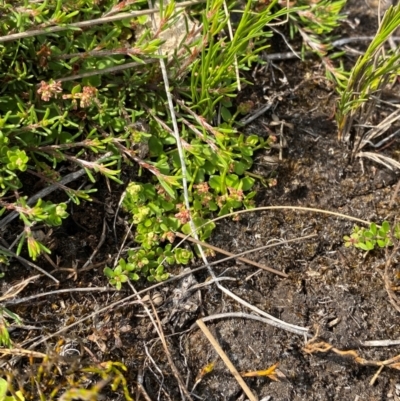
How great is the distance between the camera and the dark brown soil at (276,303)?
2053mm

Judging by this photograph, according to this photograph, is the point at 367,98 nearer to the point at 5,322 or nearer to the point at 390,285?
the point at 390,285

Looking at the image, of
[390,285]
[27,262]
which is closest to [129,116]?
[27,262]

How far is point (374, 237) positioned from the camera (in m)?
2.23

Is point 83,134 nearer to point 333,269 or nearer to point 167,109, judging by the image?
point 167,109

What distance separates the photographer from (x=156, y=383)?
2.02 meters

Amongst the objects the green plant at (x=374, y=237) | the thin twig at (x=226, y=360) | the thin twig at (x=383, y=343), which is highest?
the green plant at (x=374, y=237)

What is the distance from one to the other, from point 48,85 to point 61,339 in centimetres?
93

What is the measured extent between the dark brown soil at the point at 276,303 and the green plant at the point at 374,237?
0.07 metres

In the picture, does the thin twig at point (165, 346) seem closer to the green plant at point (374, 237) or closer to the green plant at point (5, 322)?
the green plant at point (5, 322)

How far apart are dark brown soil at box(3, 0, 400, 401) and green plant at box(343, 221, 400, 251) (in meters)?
0.07

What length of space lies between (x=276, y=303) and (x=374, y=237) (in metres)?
0.47

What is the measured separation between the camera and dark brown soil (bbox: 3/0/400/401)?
205cm

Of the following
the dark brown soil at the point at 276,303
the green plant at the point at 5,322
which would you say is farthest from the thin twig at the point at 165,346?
the green plant at the point at 5,322

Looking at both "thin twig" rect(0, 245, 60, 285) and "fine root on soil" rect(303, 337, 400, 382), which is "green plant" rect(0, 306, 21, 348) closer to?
"thin twig" rect(0, 245, 60, 285)
